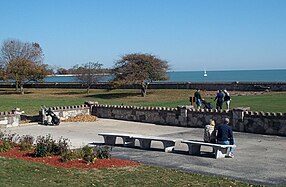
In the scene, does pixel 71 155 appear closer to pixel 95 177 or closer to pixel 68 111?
pixel 95 177

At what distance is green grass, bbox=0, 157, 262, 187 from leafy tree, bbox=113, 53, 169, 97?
3622 cm

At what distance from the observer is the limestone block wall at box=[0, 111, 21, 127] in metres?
26.5

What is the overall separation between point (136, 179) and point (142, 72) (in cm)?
3835

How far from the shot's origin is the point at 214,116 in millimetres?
23797

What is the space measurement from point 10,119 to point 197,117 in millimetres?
11083

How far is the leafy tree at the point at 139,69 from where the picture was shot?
5003 centimetres

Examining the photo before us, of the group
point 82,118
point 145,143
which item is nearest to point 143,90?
point 82,118

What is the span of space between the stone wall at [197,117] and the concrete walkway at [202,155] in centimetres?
69

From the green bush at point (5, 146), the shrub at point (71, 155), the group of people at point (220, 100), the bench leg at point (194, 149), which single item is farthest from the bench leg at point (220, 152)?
the group of people at point (220, 100)

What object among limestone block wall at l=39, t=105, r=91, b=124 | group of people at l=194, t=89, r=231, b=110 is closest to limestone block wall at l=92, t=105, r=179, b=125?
limestone block wall at l=39, t=105, r=91, b=124

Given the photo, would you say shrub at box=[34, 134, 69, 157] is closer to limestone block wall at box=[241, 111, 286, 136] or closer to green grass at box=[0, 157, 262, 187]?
green grass at box=[0, 157, 262, 187]

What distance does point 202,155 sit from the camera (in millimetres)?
16203

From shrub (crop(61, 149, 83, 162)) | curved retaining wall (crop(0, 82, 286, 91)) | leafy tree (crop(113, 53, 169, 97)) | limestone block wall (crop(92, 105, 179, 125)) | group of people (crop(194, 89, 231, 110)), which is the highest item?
leafy tree (crop(113, 53, 169, 97))

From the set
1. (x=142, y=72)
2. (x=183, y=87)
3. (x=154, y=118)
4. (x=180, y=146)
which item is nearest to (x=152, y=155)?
(x=180, y=146)
